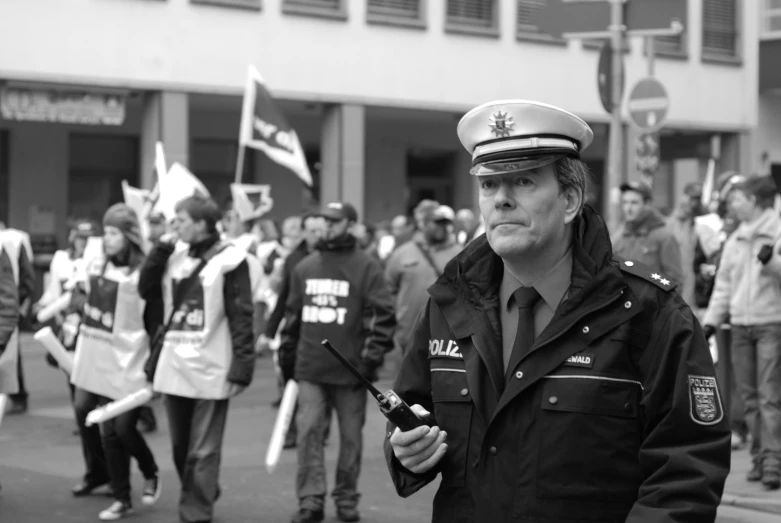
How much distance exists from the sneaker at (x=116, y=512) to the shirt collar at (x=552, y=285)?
5.38m

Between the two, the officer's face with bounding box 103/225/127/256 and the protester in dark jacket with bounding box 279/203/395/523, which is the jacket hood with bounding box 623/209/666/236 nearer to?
the protester in dark jacket with bounding box 279/203/395/523

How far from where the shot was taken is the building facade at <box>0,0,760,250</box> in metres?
21.8

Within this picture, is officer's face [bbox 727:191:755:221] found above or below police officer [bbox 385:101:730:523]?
above

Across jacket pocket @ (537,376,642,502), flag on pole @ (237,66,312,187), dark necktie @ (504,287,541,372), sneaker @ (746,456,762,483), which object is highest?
flag on pole @ (237,66,312,187)

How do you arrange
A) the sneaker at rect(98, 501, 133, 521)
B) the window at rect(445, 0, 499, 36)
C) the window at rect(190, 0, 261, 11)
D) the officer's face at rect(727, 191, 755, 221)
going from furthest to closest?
the window at rect(445, 0, 499, 36)
the window at rect(190, 0, 261, 11)
the officer's face at rect(727, 191, 755, 221)
the sneaker at rect(98, 501, 133, 521)

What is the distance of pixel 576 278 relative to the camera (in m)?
3.13

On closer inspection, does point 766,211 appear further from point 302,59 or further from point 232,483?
point 302,59

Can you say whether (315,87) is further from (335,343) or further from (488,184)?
(488,184)

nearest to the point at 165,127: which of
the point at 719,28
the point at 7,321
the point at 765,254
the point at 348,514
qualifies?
the point at 7,321

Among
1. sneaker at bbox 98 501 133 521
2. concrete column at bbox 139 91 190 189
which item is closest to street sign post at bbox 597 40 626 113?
sneaker at bbox 98 501 133 521

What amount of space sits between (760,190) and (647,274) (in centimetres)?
614

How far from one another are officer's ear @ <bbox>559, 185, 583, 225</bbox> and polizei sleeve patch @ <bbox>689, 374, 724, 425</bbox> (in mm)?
507

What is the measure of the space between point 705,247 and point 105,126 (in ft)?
52.8

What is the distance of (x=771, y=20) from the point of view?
33062 millimetres
